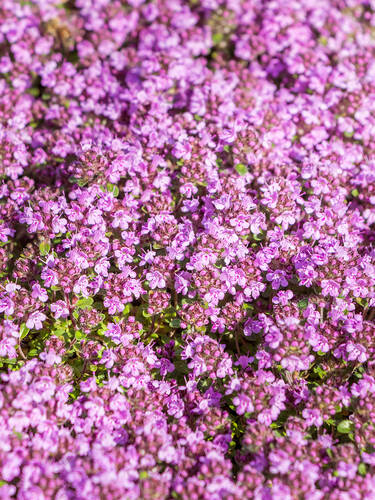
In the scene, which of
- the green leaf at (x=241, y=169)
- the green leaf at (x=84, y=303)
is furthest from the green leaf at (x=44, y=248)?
the green leaf at (x=241, y=169)

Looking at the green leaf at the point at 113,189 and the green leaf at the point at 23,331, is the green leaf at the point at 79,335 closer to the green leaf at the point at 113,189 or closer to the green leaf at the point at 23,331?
the green leaf at the point at 23,331

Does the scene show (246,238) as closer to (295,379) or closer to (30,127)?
(295,379)

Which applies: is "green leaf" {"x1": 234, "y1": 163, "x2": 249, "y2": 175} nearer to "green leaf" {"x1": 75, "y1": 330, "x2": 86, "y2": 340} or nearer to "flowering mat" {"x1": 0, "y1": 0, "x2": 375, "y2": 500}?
"flowering mat" {"x1": 0, "y1": 0, "x2": 375, "y2": 500}

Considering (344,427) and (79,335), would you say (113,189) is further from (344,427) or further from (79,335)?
(344,427)

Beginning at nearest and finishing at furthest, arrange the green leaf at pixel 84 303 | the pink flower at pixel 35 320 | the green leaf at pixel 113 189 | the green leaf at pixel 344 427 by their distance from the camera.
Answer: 1. the green leaf at pixel 344 427
2. the pink flower at pixel 35 320
3. the green leaf at pixel 84 303
4. the green leaf at pixel 113 189

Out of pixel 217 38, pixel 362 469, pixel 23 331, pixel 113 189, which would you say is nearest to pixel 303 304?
pixel 362 469

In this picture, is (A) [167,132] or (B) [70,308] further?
(A) [167,132]

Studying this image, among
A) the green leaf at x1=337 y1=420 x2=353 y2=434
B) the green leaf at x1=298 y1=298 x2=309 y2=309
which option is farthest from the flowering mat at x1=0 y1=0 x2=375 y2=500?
the green leaf at x1=298 y1=298 x2=309 y2=309

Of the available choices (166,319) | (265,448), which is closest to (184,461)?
(265,448)
